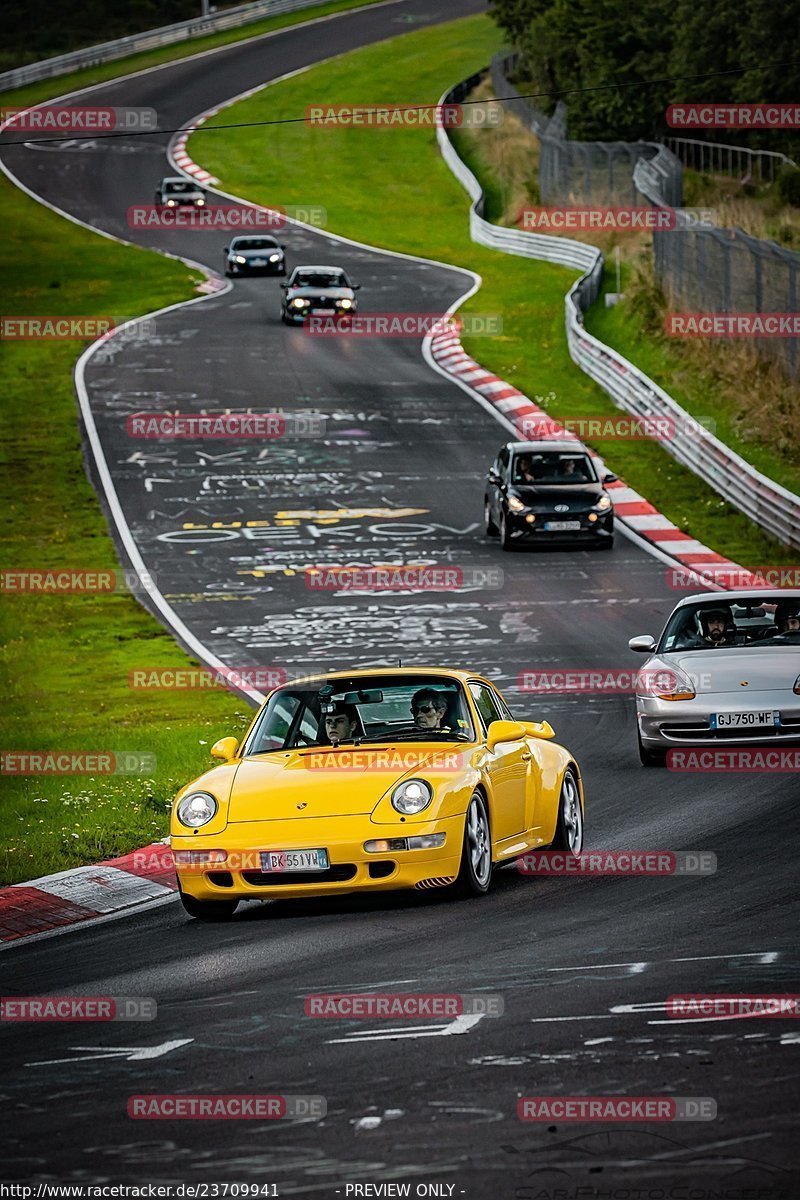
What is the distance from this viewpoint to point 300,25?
10675 centimetres

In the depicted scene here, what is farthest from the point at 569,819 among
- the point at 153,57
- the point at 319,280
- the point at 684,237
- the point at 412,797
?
the point at 153,57

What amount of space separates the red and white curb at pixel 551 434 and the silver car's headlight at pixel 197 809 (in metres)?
15.7

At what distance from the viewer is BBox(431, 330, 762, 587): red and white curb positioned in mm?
28328

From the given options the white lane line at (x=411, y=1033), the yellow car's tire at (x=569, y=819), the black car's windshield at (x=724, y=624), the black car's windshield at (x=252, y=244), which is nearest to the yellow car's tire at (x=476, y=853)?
the yellow car's tire at (x=569, y=819)

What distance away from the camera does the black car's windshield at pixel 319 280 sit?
4994 centimetres

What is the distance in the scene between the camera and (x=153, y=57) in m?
99.3

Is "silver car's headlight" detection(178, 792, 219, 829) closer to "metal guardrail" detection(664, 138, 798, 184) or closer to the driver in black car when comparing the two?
the driver in black car

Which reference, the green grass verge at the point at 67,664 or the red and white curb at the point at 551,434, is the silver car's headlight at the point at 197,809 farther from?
the red and white curb at the point at 551,434

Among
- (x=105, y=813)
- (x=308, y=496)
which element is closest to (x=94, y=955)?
(x=105, y=813)

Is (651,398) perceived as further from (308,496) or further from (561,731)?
(561,731)

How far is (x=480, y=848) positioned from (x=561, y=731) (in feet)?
23.1

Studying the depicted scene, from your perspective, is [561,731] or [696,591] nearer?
[561,731]

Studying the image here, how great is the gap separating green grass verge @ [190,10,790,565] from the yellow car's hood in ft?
56.2

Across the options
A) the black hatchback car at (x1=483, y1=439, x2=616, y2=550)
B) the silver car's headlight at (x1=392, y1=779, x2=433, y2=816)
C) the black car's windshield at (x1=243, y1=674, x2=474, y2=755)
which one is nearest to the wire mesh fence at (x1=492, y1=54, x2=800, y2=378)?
the black hatchback car at (x1=483, y1=439, x2=616, y2=550)
